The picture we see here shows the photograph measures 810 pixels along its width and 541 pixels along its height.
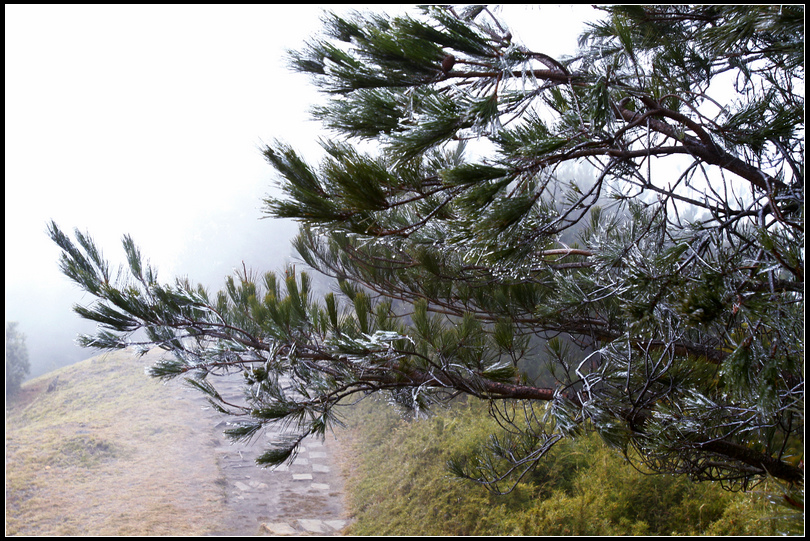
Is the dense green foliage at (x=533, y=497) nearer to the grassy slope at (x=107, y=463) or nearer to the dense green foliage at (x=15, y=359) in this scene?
the grassy slope at (x=107, y=463)

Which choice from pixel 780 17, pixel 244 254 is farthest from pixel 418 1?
pixel 244 254

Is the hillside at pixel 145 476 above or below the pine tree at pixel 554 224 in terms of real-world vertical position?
below

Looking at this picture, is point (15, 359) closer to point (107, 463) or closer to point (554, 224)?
point (107, 463)

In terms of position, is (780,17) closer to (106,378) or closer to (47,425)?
(47,425)

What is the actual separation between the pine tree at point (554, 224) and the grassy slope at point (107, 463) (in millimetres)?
2266

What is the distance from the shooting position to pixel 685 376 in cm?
112

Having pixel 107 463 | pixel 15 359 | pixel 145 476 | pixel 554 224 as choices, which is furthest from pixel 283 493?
pixel 15 359

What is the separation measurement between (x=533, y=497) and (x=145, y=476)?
120 inches

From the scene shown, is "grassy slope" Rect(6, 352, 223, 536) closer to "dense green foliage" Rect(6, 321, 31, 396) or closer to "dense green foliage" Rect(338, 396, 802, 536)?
"dense green foliage" Rect(6, 321, 31, 396)

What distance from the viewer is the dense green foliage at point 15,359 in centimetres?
528

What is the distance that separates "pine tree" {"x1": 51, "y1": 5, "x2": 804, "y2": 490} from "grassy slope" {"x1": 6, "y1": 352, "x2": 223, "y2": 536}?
7.43 feet

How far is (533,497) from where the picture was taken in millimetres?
2617

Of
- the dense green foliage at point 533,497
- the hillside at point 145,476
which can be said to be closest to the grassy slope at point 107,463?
the hillside at point 145,476

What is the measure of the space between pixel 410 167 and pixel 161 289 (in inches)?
41.8
